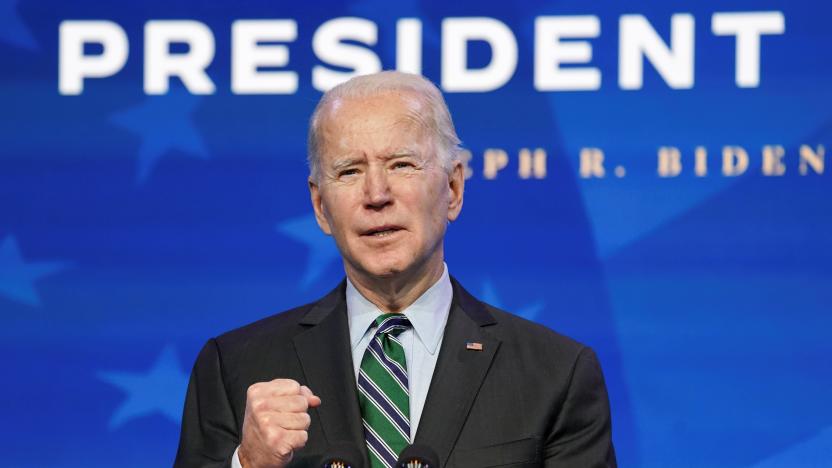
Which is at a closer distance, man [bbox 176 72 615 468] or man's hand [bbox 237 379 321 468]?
man's hand [bbox 237 379 321 468]

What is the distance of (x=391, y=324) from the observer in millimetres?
2287

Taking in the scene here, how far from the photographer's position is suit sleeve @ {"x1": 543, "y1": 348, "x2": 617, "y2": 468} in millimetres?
2184

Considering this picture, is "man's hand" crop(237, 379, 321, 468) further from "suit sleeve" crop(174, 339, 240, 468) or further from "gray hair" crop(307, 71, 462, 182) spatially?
"gray hair" crop(307, 71, 462, 182)

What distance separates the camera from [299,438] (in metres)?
1.85

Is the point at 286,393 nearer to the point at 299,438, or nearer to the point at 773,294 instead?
the point at 299,438

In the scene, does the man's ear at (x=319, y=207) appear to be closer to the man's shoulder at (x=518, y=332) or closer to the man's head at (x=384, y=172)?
the man's head at (x=384, y=172)

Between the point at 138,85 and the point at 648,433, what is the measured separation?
5.97 feet

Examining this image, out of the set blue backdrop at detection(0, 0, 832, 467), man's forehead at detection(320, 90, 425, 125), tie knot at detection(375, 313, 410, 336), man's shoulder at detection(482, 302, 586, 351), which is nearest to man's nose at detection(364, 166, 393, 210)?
man's forehead at detection(320, 90, 425, 125)

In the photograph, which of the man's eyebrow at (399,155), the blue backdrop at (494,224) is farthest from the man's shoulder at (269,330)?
the blue backdrop at (494,224)

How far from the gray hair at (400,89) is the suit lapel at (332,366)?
0.25 meters

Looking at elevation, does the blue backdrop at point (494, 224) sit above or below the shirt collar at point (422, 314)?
above

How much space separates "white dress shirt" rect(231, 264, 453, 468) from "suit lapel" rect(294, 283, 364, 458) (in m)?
0.02

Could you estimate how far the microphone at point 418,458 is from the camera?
1.92 m

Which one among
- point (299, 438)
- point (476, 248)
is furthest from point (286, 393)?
point (476, 248)
